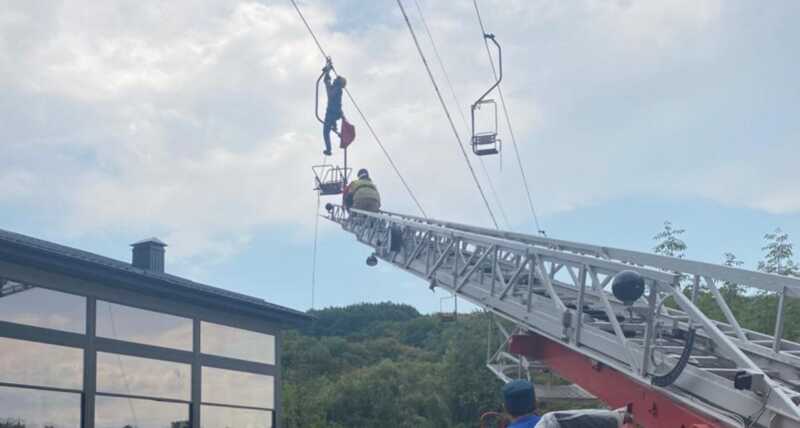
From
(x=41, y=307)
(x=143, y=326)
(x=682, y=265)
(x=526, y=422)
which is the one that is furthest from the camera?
(x=143, y=326)

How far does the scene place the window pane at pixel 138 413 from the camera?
42.2 ft

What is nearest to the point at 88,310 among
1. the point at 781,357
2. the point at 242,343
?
the point at 242,343

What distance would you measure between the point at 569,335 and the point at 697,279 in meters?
1.40

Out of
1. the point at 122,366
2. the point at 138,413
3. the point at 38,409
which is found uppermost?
the point at 122,366

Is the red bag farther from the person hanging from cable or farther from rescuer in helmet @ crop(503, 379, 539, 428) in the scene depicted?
rescuer in helmet @ crop(503, 379, 539, 428)

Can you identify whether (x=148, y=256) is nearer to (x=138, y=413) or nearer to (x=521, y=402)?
(x=138, y=413)

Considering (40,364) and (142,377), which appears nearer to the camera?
(40,364)

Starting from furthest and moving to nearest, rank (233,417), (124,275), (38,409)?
1. (233,417)
2. (124,275)
3. (38,409)

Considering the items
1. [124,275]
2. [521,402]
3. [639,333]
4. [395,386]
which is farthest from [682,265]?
[395,386]

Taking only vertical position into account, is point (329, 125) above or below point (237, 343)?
above

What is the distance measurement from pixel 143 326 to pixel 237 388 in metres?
2.52

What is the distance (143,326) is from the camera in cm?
1377

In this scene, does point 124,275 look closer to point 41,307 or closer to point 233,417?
point 41,307

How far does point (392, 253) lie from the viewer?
50.7 ft
